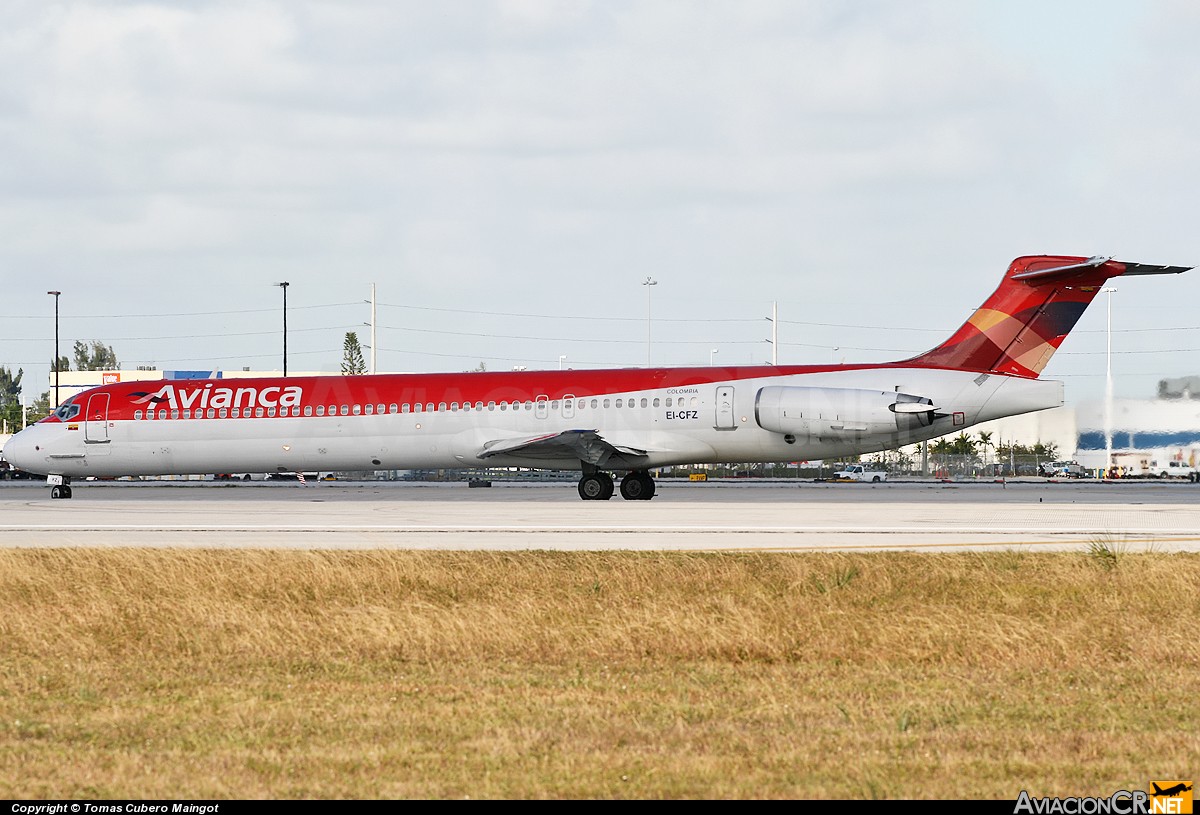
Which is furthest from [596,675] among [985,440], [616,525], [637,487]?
[985,440]

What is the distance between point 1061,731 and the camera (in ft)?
23.8

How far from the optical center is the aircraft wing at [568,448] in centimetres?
3181

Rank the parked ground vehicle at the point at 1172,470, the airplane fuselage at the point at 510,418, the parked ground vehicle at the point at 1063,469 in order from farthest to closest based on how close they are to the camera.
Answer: the parked ground vehicle at the point at 1063,469
the parked ground vehicle at the point at 1172,470
the airplane fuselage at the point at 510,418

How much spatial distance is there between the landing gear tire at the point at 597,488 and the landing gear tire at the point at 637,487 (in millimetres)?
557

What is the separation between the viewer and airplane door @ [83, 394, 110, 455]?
34844 millimetres

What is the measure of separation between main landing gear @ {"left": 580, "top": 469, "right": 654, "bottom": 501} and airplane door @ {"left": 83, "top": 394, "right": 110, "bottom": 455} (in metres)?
13.7

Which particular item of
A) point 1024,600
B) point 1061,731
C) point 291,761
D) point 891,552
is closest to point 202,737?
point 291,761

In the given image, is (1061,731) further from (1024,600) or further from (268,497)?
(268,497)

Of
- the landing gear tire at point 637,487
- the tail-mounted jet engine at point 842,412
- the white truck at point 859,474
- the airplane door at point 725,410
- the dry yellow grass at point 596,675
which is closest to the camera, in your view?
the dry yellow grass at point 596,675

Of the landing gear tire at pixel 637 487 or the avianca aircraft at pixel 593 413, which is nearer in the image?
the avianca aircraft at pixel 593 413

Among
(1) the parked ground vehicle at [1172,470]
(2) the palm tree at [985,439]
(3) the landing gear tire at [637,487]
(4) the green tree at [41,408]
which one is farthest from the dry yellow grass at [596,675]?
(4) the green tree at [41,408]

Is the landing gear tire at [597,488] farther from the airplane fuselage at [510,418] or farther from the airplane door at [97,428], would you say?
the airplane door at [97,428]

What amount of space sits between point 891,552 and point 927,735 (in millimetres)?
8561

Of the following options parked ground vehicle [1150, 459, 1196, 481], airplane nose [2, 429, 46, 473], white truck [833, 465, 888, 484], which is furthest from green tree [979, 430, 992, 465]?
airplane nose [2, 429, 46, 473]
